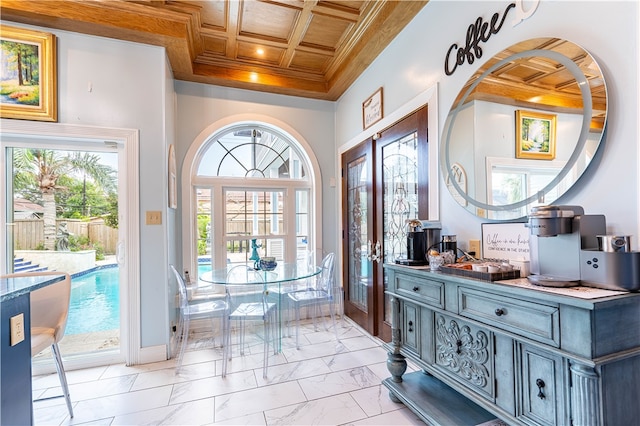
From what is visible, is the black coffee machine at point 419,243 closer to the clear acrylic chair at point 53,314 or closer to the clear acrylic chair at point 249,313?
the clear acrylic chair at point 249,313

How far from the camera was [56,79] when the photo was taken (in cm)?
245

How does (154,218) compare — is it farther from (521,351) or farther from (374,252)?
(521,351)

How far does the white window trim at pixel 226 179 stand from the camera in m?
3.46

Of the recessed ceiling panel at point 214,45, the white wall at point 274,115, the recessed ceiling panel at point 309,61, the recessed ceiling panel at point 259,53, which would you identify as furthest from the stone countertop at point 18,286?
the recessed ceiling panel at point 309,61

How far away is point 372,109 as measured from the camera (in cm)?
310

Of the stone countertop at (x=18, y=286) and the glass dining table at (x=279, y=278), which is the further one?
the glass dining table at (x=279, y=278)

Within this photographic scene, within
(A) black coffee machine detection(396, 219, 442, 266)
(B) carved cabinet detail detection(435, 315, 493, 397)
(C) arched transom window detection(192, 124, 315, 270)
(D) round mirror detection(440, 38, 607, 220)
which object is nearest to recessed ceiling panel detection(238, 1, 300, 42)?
(C) arched transom window detection(192, 124, 315, 270)

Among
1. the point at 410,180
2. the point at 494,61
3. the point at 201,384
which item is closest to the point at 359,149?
the point at 410,180

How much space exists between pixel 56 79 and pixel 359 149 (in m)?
2.92

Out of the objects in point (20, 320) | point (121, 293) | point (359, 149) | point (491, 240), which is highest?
point (359, 149)

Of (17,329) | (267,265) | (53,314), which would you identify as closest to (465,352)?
(267,265)

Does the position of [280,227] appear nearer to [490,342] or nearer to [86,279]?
[86,279]

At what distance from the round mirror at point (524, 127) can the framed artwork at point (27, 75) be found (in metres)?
3.23

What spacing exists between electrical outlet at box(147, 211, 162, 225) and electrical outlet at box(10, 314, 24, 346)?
142 cm
